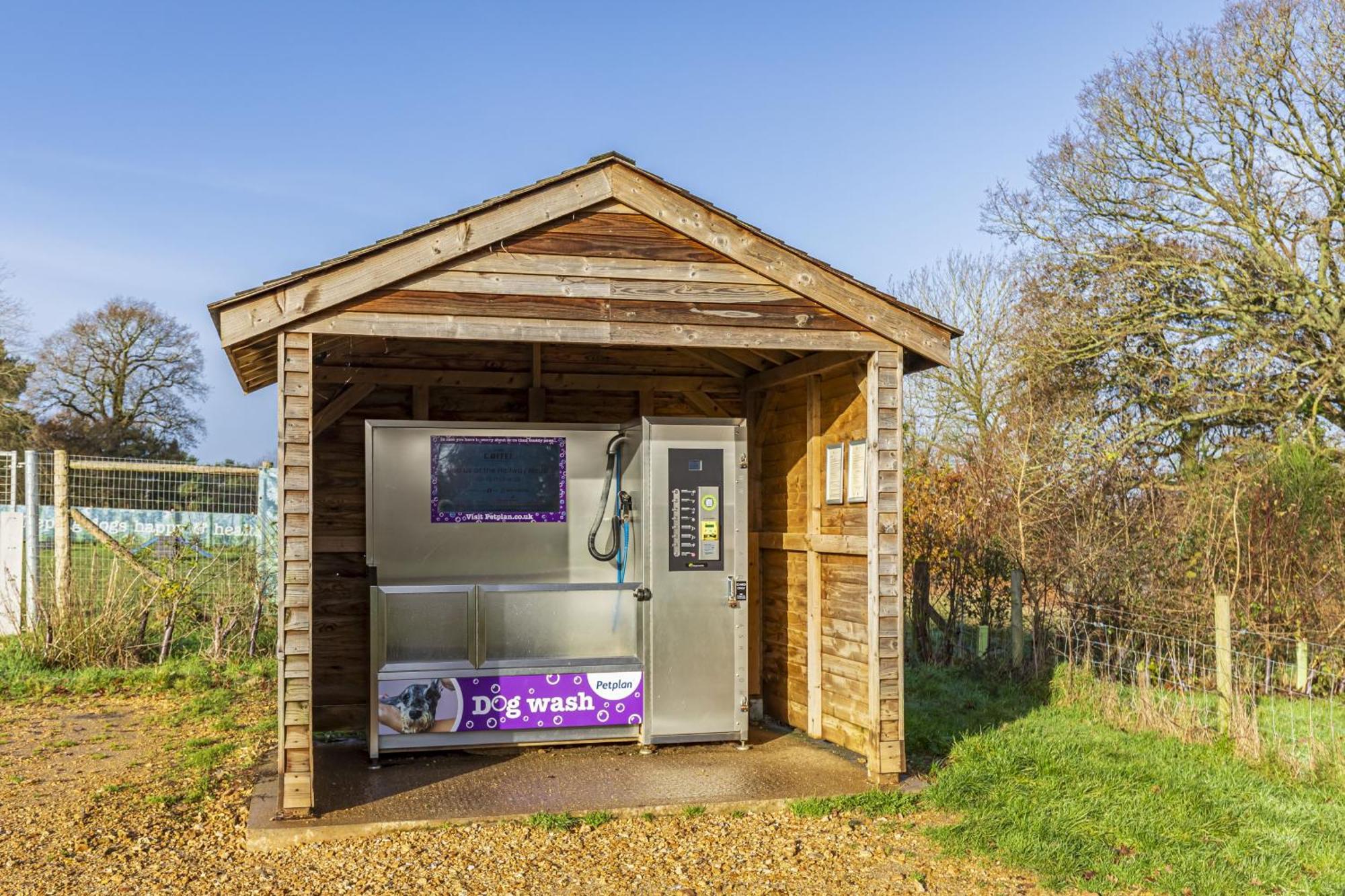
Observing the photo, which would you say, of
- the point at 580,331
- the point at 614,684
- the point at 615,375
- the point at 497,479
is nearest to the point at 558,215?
the point at 580,331

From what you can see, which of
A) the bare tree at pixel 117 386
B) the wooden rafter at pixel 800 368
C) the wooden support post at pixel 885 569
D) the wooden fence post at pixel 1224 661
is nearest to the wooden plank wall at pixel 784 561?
the wooden rafter at pixel 800 368

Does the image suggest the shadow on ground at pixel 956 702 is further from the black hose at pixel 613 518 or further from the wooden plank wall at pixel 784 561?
the black hose at pixel 613 518

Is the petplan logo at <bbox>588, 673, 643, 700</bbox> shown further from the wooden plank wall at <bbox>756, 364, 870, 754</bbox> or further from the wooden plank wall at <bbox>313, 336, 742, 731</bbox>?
the wooden plank wall at <bbox>313, 336, 742, 731</bbox>

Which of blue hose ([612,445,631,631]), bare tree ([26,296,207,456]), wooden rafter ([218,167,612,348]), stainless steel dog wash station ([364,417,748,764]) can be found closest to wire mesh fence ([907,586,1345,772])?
stainless steel dog wash station ([364,417,748,764])

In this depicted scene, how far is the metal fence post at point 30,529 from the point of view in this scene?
32.9 feet

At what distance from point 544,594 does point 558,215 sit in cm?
237

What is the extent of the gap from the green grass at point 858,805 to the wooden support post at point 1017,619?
3.58m

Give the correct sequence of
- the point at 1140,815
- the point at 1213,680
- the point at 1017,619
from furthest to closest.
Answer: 1. the point at 1017,619
2. the point at 1213,680
3. the point at 1140,815

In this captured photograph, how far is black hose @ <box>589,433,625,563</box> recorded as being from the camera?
23.4ft

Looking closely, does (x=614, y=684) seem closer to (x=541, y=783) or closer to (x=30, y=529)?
(x=541, y=783)

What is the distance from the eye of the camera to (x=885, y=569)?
628 cm

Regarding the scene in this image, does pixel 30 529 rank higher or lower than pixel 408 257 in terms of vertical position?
lower

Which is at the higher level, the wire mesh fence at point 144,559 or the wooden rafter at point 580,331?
the wooden rafter at point 580,331

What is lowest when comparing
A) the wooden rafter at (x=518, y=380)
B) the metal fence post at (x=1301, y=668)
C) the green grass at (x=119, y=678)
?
the green grass at (x=119, y=678)
